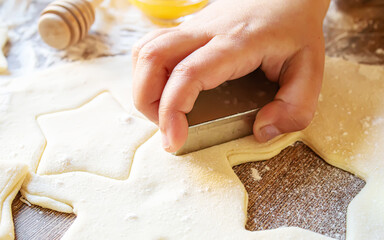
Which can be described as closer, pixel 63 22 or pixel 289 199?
pixel 289 199

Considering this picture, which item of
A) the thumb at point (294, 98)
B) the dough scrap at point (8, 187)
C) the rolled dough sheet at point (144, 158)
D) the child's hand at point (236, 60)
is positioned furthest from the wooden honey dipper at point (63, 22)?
the thumb at point (294, 98)

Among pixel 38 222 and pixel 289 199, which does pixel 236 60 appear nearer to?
pixel 289 199

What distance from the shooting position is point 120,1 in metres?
1.46

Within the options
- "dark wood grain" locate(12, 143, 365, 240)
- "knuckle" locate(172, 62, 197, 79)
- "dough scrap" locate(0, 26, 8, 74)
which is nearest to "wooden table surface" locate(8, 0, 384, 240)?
"dark wood grain" locate(12, 143, 365, 240)

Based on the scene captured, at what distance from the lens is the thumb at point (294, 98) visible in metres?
0.89

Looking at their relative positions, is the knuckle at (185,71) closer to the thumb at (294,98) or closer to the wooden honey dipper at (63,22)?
the thumb at (294,98)

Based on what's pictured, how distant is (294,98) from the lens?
89 centimetres

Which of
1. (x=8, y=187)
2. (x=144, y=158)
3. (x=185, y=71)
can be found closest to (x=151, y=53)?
(x=185, y=71)

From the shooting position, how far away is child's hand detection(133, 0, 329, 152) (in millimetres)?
806

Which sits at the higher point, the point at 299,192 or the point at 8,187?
the point at 8,187

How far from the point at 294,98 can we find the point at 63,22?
70 centimetres

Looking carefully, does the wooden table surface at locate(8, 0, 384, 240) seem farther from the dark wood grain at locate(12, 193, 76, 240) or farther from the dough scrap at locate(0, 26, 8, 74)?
the dough scrap at locate(0, 26, 8, 74)

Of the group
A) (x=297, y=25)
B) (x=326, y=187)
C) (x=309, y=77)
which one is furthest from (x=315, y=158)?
(x=297, y=25)

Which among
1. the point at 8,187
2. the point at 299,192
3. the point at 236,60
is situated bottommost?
the point at 299,192
